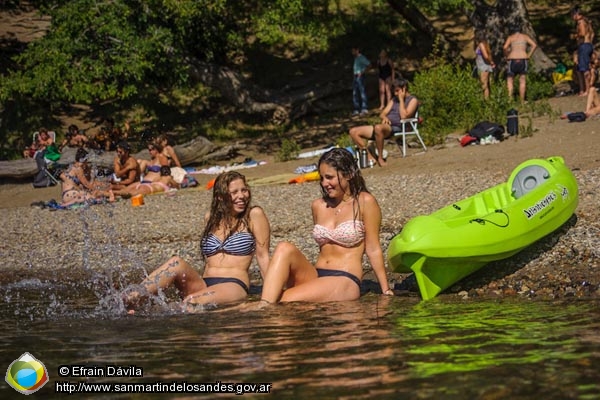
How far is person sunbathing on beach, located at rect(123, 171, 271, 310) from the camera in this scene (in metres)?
7.64

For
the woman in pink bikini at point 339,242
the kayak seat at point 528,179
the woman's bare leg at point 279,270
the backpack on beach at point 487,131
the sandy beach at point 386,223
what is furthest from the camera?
the backpack on beach at point 487,131

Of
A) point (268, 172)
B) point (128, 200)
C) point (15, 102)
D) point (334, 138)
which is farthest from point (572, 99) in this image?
point (15, 102)

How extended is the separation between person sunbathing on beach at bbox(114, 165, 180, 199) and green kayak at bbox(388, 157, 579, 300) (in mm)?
7299

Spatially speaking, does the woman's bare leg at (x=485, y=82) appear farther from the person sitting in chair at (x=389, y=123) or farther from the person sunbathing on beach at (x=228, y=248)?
the person sunbathing on beach at (x=228, y=248)

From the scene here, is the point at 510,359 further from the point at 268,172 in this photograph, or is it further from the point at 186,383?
the point at 268,172

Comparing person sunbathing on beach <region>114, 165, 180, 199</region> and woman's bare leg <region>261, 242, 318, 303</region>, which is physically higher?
woman's bare leg <region>261, 242, 318, 303</region>

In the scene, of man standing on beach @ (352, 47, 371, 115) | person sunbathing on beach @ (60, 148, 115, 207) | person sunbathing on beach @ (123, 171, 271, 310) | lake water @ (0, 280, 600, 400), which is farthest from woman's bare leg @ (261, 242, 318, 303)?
man standing on beach @ (352, 47, 371, 115)

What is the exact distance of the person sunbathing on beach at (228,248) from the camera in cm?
764

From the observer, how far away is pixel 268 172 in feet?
54.9

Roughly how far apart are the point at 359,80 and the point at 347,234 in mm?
13783

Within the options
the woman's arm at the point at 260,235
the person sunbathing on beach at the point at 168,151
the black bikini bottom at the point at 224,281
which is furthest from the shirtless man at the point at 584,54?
the black bikini bottom at the point at 224,281

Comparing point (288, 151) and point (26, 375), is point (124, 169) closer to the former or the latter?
point (288, 151)

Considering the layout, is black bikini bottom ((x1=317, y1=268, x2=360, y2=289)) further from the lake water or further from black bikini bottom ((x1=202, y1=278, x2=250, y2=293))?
black bikini bottom ((x1=202, y1=278, x2=250, y2=293))

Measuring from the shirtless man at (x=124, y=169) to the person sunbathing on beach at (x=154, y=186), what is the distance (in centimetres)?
16
